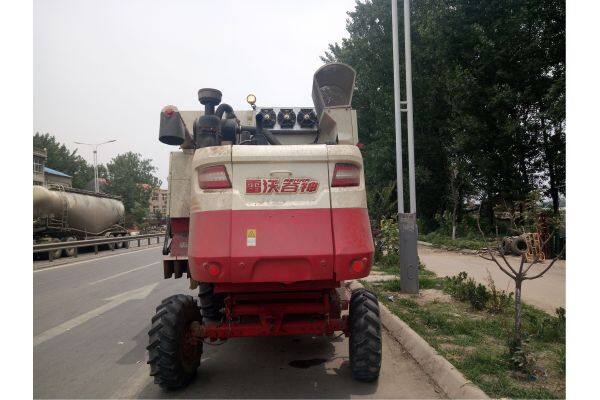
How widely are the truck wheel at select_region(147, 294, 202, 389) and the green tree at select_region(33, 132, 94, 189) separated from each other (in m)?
82.4

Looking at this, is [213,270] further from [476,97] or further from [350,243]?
[476,97]

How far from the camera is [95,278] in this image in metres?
12.3

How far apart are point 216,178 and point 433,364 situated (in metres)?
3.03

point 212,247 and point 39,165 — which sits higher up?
point 39,165

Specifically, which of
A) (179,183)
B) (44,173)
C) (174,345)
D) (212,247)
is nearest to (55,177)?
(44,173)

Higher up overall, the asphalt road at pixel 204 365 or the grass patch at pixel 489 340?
the grass patch at pixel 489 340

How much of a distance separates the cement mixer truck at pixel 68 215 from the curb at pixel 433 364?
18.4 m

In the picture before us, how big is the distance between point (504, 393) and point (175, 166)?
456 cm

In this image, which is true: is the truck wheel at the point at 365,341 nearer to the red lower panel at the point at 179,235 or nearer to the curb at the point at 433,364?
the curb at the point at 433,364

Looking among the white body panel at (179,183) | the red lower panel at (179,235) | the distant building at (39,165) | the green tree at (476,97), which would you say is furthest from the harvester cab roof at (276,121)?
the distant building at (39,165)

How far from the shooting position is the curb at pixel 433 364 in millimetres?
3732

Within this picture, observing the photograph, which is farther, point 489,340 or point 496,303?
point 496,303

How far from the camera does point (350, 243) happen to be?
382 centimetres

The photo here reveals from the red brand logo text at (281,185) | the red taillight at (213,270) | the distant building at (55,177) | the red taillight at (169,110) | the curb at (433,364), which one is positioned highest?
the distant building at (55,177)
